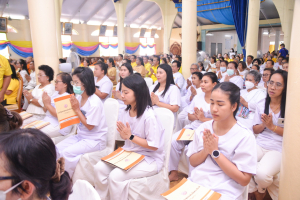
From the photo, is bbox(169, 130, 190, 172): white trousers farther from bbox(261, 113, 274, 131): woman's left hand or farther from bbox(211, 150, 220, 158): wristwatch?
bbox(211, 150, 220, 158): wristwatch

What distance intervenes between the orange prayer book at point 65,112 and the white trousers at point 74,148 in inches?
9.9

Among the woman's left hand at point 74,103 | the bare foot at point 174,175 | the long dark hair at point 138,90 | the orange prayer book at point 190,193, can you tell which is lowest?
the bare foot at point 174,175

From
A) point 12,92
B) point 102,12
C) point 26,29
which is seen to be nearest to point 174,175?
point 12,92

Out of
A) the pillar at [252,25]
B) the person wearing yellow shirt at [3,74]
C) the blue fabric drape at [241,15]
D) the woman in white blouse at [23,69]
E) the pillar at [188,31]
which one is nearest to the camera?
the person wearing yellow shirt at [3,74]

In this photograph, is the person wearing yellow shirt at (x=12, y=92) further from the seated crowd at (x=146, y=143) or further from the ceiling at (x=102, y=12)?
the ceiling at (x=102, y=12)

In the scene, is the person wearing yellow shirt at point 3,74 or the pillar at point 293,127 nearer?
the pillar at point 293,127

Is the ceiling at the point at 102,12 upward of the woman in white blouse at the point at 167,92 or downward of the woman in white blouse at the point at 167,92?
upward

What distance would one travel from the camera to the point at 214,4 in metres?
12.2

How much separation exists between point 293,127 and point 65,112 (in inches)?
82.6

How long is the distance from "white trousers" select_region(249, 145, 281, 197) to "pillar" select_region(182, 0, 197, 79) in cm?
400

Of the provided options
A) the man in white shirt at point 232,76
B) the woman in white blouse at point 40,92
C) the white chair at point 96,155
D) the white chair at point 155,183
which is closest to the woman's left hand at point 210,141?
the white chair at point 155,183

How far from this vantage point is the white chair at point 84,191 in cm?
115

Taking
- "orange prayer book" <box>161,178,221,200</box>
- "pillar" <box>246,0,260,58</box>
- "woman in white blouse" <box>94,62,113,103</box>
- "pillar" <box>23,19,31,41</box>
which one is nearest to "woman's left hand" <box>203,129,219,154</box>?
"orange prayer book" <box>161,178,221,200</box>

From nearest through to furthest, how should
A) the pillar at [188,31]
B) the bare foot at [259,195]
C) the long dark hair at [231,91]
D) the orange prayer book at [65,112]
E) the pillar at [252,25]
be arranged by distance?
1. the long dark hair at [231,91]
2. the bare foot at [259,195]
3. the orange prayer book at [65,112]
4. the pillar at [188,31]
5. the pillar at [252,25]
